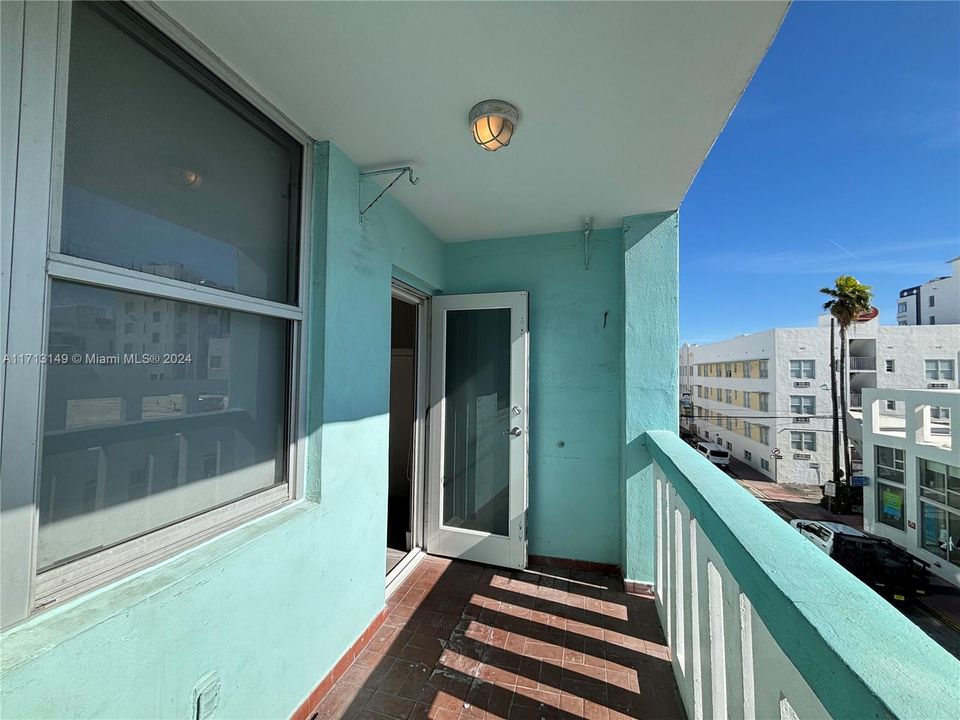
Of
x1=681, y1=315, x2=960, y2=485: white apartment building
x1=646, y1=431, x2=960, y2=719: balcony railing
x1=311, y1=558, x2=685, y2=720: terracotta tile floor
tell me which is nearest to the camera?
x1=646, y1=431, x2=960, y2=719: balcony railing

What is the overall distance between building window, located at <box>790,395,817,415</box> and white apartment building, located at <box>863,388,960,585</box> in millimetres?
16749

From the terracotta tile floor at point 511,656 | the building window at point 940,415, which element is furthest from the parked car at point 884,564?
the terracotta tile floor at point 511,656

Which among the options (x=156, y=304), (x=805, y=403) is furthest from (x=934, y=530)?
(x=805, y=403)

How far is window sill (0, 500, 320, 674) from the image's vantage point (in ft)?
2.58

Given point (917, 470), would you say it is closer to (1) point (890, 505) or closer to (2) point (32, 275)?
(1) point (890, 505)

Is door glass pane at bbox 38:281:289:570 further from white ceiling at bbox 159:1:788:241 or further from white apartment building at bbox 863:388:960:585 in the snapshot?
white apartment building at bbox 863:388:960:585

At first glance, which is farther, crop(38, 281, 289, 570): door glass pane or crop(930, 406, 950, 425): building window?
crop(930, 406, 950, 425): building window

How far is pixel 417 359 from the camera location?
9.88 ft

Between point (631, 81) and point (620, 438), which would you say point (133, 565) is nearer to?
point (631, 81)

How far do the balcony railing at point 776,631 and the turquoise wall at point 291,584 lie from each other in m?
1.48

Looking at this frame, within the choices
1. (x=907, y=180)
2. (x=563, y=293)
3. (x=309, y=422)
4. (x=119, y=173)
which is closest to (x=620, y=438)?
(x=563, y=293)

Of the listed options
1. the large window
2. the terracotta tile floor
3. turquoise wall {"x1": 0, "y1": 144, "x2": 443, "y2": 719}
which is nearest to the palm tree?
the large window

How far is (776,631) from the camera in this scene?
2.28ft

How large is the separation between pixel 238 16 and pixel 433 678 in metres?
2.74
